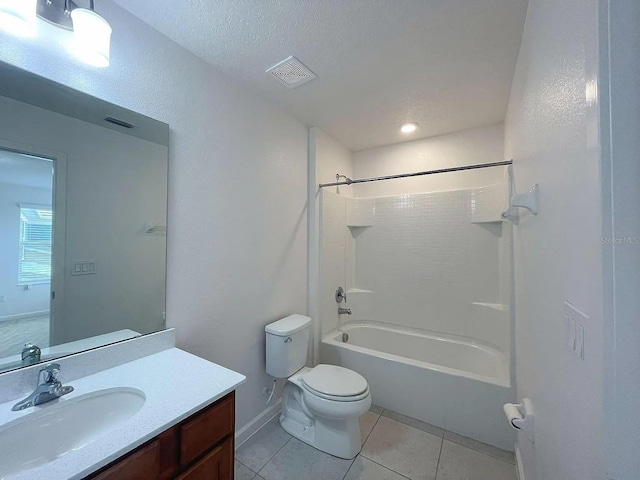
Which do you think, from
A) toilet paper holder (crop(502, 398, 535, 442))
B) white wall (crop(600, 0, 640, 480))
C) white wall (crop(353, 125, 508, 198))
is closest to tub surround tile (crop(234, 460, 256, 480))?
toilet paper holder (crop(502, 398, 535, 442))

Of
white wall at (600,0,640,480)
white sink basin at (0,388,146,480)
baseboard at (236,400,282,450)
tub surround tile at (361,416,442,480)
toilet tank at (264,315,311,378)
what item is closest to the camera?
white wall at (600,0,640,480)

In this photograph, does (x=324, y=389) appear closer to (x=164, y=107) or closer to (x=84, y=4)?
(x=164, y=107)

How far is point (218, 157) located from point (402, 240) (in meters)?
2.01

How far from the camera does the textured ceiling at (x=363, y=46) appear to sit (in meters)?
1.21

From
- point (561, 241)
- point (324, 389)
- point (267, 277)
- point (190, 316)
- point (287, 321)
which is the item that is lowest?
point (324, 389)

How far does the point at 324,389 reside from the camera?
1.66 m

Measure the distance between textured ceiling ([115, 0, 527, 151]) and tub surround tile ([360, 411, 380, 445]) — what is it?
2456mm

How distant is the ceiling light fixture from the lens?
959mm

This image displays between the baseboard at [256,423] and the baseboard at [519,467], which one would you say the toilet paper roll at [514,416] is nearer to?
the baseboard at [519,467]

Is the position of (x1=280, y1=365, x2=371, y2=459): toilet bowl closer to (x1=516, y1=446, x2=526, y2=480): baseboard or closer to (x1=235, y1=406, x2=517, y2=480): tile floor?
(x1=235, y1=406, x2=517, y2=480): tile floor

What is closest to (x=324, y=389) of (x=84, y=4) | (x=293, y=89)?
(x=293, y=89)

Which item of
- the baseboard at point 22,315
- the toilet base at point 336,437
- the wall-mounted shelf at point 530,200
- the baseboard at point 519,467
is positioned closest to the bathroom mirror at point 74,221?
the baseboard at point 22,315

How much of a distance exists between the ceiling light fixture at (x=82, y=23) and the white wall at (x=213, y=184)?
84 millimetres

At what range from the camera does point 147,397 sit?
0.92 m
